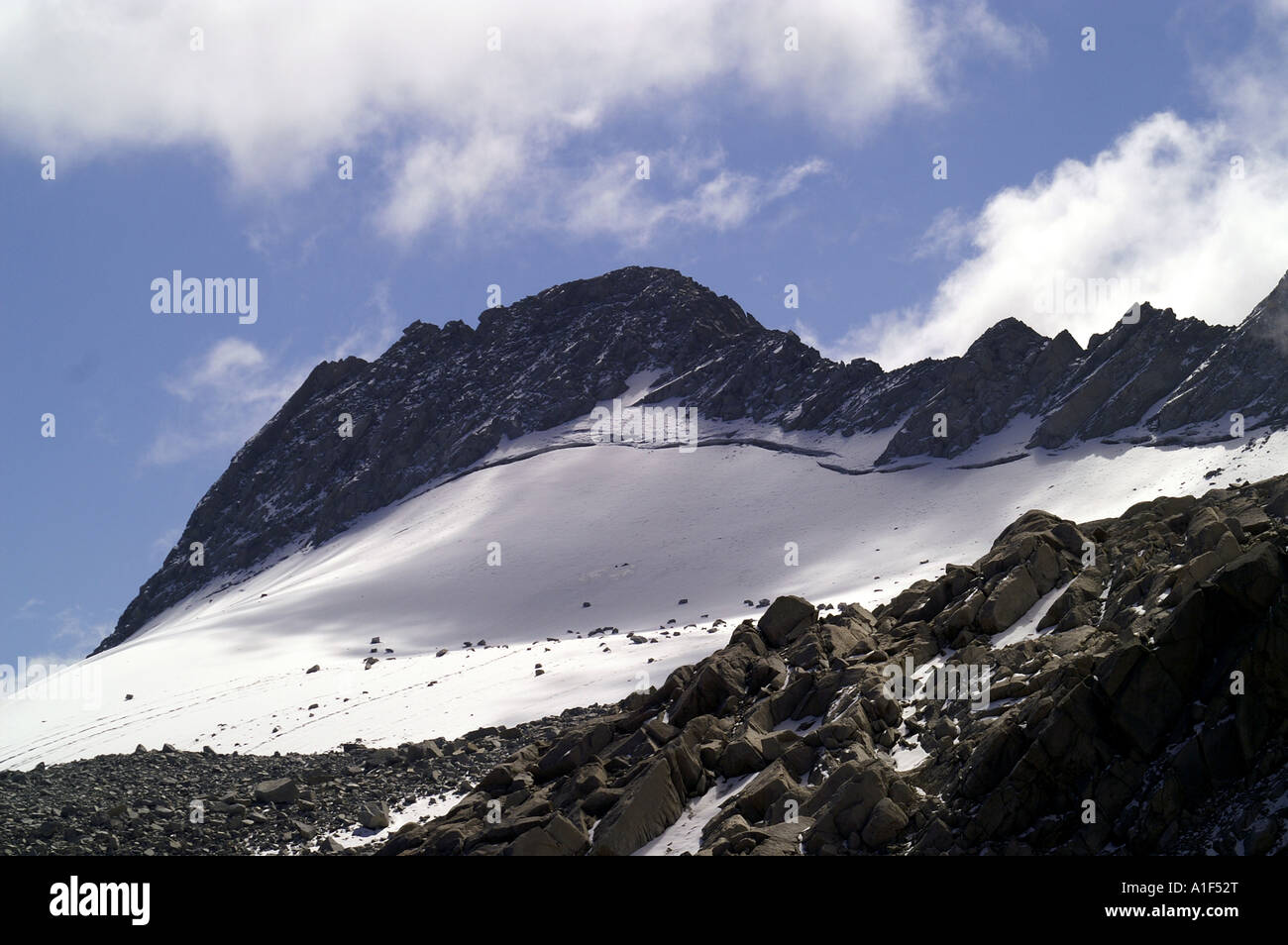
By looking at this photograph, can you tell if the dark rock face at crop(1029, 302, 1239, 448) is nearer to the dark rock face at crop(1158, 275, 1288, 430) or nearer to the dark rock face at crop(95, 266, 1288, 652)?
the dark rock face at crop(95, 266, 1288, 652)

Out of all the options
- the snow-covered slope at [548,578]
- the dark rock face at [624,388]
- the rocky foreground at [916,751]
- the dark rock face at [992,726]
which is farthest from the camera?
the dark rock face at [624,388]

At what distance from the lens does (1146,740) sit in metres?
13.3

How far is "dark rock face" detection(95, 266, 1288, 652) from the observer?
74.8m

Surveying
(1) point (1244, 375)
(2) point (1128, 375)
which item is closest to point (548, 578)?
(2) point (1128, 375)

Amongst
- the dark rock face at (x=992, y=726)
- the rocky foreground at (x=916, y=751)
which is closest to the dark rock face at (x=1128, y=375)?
the dark rock face at (x=992, y=726)

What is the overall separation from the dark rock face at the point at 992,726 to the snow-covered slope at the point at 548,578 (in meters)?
13.4

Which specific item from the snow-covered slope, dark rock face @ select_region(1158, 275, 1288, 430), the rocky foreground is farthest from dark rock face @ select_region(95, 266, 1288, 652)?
the rocky foreground

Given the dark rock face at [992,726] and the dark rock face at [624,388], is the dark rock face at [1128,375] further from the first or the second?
the dark rock face at [992,726]

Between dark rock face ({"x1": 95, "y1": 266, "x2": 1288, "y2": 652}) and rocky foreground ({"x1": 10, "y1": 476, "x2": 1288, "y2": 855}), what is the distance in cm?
5182

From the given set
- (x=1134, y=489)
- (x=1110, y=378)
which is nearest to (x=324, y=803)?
Result: (x=1134, y=489)

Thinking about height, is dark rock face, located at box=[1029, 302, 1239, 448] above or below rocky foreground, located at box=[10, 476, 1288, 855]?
above

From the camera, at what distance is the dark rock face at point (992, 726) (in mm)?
12773

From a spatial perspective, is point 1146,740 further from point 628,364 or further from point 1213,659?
point 628,364
